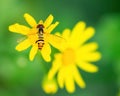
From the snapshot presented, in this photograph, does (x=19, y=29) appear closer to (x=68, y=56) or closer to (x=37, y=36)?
(x=37, y=36)

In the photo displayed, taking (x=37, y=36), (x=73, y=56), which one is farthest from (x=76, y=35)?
(x=37, y=36)

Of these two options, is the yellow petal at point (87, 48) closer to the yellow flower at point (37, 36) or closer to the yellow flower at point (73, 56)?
the yellow flower at point (73, 56)

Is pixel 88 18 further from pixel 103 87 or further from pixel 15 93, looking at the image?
pixel 15 93

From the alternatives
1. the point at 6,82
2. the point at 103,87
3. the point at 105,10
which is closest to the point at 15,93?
the point at 6,82

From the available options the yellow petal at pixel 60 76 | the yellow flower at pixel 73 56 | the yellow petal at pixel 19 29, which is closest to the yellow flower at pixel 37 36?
the yellow petal at pixel 19 29

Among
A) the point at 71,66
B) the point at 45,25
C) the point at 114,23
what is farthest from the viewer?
the point at 114,23

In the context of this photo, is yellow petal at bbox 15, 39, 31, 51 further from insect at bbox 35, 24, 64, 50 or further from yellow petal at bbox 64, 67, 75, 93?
yellow petal at bbox 64, 67, 75, 93
